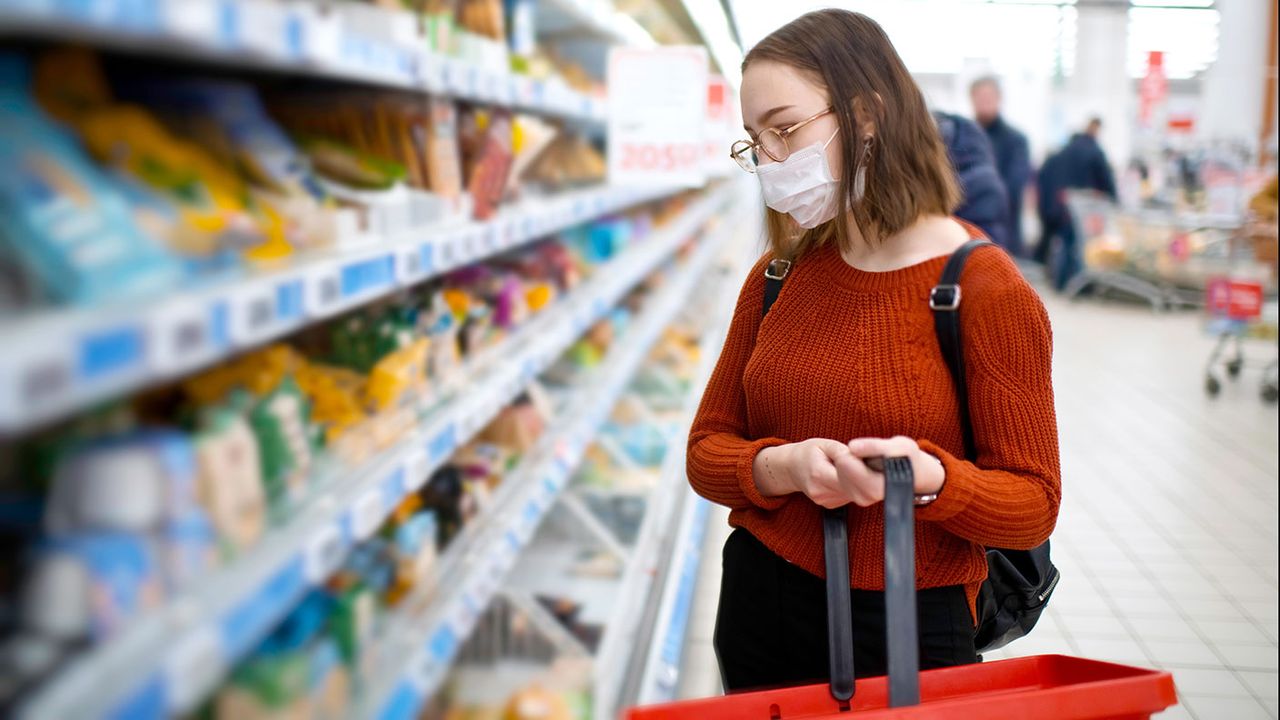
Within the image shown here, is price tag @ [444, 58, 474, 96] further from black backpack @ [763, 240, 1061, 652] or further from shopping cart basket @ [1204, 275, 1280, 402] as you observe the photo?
shopping cart basket @ [1204, 275, 1280, 402]

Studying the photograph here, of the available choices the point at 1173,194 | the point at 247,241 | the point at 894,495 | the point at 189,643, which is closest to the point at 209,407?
the point at 247,241

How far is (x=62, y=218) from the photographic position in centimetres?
86

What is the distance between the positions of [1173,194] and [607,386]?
11.9 metres

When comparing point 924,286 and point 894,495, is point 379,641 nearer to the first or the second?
point 894,495

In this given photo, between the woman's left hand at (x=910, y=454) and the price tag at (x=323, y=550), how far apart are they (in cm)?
59

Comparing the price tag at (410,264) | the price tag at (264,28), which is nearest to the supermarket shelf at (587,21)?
the price tag at (410,264)

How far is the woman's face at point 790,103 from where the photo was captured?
1356mm

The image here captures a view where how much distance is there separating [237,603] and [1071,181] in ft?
39.7

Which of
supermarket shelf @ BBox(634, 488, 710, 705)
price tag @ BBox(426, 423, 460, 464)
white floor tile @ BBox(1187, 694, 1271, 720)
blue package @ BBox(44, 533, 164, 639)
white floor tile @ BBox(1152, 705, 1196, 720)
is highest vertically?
blue package @ BBox(44, 533, 164, 639)

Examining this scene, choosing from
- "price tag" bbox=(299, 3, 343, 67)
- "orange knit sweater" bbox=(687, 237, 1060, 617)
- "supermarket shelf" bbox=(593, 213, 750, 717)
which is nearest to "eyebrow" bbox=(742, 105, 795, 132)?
"orange knit sweater" bbox=(687, 237, 1060, 617)

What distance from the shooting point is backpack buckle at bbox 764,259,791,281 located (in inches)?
60.7

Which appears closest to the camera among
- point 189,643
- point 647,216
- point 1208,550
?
point 189,643

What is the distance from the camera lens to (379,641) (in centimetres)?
155

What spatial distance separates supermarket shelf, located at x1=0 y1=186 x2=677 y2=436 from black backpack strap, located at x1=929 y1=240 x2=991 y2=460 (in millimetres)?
708
